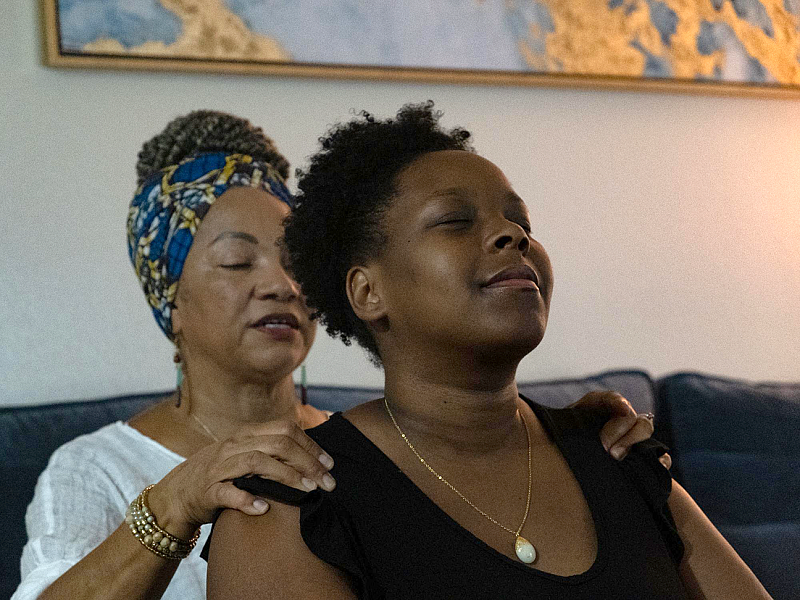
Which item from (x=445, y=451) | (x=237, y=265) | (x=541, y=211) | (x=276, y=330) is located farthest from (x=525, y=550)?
(x=541, y=211)

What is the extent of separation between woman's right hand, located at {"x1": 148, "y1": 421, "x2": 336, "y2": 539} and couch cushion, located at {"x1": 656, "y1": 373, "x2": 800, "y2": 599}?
1.26m

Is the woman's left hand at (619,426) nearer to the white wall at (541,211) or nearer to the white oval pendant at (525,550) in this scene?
the white oval pendant at (525,550)

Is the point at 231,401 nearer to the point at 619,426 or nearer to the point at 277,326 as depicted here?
the point at 277,326

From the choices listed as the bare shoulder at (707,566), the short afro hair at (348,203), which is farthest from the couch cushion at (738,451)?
the short afro hair at (348,203)

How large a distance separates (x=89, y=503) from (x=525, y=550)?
83cm

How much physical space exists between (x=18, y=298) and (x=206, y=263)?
74 cm

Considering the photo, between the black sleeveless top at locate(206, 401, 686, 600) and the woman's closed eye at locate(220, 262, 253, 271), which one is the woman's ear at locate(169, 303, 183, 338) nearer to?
the woman's closed eye at locate(220, 262, 253, 271)

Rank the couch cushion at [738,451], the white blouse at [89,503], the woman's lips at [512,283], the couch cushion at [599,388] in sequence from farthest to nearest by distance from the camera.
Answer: the couch cushion at [599,388]
the couch cushion at [738,451]
the white blouse at [89,503]
the woman's lips at [512,283]

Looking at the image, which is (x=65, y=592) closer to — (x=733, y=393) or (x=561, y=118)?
(x=733, y=393)

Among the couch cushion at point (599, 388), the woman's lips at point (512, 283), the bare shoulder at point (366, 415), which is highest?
the woman's lips at point (512, 283)

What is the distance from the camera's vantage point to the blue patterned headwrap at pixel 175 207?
5.60 ft

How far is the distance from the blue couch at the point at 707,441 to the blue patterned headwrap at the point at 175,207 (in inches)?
14.3

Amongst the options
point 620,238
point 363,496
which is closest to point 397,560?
point 363,496

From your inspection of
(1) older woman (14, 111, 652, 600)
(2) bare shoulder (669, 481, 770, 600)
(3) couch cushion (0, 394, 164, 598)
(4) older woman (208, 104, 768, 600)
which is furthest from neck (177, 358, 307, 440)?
(2) bare shoulder (669, 481, 770, 600)
